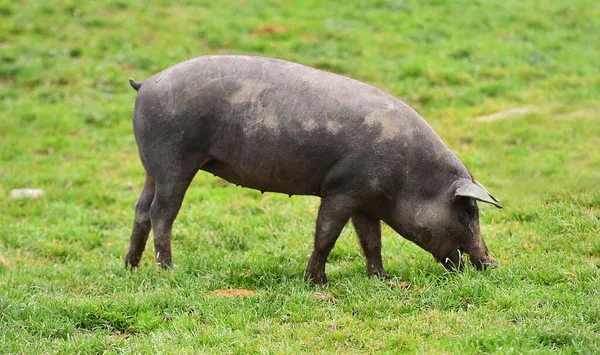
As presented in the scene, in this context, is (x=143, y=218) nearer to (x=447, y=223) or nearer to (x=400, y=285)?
(x=400, y=285)

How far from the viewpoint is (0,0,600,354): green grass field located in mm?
6188

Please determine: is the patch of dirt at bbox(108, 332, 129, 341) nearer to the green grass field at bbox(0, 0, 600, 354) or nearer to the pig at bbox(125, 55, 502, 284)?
the green grass field at bbox(0, 0, 600, 354)

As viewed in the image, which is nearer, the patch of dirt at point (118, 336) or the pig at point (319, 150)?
the patch of dirt at point (118, 336)

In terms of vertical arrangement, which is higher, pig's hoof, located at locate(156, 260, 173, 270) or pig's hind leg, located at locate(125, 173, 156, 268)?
pig's hind leg, located at locate(125, 173, 156, 268)

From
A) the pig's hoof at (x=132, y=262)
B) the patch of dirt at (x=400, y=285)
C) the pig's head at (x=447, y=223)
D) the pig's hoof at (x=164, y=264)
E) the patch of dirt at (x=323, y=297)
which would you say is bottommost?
the pig's hoof at (x=132, y=262)

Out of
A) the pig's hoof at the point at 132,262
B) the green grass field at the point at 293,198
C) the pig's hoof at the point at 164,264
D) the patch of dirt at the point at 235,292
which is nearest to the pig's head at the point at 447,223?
the green grass field at the point at 293,198

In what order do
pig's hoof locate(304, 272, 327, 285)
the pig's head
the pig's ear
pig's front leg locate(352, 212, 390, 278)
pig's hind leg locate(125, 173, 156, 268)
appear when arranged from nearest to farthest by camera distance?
the pig's ear < the pig's head < pig's hoof locate(304, 272, 327, 285) < pig's front leg locate(352, 212, 390, 278) < pig's hind leg locate(125, 173, 156, 268)

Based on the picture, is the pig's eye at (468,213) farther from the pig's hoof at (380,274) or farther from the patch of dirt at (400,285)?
the pig's hoof at (380,274)

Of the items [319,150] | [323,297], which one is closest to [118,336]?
[323,297]

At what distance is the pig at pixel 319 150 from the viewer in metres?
7.04

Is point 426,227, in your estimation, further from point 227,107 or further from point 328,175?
point 227,107

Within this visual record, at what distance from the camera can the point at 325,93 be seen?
7.23 metres

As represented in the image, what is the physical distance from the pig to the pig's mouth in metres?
0.01

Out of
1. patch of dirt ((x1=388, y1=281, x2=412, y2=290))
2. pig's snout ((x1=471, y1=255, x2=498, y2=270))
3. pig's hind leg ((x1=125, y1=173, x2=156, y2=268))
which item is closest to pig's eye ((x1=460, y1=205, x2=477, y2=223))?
pig's snout ((x1=471, y1=255, x2=498, y2=270))
